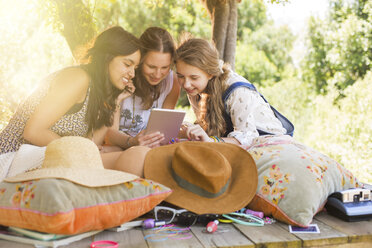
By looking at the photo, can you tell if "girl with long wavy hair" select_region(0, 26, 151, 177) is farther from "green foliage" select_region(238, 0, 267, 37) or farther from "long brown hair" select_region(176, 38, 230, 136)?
"green foliage" select_region(238, 0, 267, 37)

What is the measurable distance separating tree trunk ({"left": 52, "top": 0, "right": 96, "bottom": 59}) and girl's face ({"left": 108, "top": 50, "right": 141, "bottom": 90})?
1758mm

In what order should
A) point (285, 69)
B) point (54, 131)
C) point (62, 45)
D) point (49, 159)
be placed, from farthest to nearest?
point (285, 69) → point (62, 45) → point (54, 131) → point (49, 159)

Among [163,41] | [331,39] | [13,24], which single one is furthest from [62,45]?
[331,39]

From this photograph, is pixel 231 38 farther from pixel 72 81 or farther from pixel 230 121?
pixel 72 81

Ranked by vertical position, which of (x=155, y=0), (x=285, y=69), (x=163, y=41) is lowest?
(x=285, y=69)

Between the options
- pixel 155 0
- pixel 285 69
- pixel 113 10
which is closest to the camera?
pixel 155 0

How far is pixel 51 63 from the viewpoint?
380 inches

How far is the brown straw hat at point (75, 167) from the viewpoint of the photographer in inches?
71.8

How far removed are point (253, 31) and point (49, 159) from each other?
78.9 feet

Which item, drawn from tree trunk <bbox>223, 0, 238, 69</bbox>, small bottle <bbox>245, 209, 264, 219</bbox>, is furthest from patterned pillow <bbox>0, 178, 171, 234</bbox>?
tree trunk <bbox>223, 0, 238, 69</bbox>

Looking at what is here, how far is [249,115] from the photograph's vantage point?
311cm

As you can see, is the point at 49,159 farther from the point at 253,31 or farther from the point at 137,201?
the point at 253,31

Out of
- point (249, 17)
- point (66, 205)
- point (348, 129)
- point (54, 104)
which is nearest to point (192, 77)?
point (54, 104)

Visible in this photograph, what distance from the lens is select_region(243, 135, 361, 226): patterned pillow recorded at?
210cm
